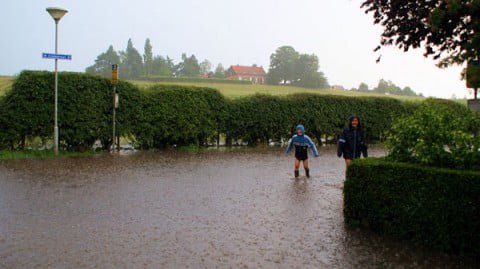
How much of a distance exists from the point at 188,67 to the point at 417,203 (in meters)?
106

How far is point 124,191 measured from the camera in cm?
1026

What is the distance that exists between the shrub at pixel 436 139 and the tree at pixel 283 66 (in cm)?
7924

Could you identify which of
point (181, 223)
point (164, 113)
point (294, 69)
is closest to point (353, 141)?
point (181, 223)

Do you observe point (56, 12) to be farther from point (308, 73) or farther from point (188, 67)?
point (188, 67)

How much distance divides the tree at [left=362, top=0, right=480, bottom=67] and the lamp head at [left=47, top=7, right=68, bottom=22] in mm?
12351

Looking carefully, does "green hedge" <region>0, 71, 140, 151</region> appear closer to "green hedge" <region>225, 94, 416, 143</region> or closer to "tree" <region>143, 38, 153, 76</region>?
"green hedge" <region>225, 94, 416, 143</region>

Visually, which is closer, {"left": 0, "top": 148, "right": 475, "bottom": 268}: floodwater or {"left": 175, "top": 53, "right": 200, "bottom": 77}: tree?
{"left": 0, "top": 148, "right": 475, "bottom": 268}: floodwater

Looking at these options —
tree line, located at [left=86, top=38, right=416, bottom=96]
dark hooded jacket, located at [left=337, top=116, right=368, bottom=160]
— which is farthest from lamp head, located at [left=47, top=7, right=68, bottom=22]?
tree line, located at [left=86, top=38, right=416, bottom=96]

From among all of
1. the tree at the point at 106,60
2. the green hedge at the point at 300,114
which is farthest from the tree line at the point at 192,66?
the green hedge at the point at 300,114

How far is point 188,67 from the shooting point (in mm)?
109750

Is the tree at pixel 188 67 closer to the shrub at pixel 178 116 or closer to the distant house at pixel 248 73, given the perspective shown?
the distant house at pixel 248 73

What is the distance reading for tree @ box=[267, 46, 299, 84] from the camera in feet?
284

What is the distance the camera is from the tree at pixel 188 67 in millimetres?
109312

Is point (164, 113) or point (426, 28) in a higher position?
point (426, 28)
